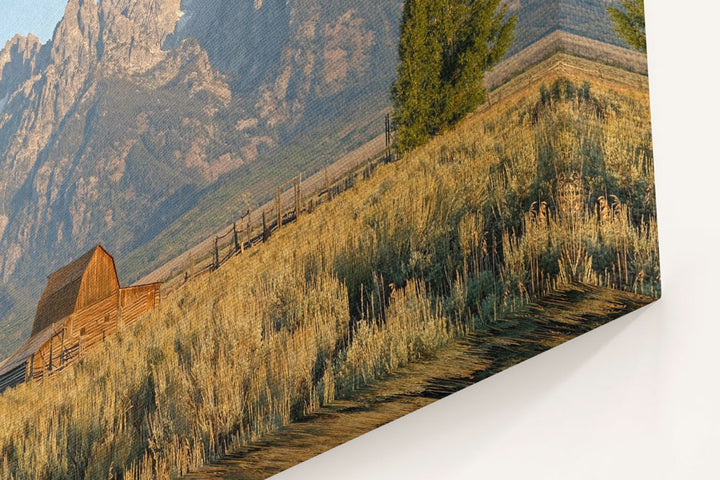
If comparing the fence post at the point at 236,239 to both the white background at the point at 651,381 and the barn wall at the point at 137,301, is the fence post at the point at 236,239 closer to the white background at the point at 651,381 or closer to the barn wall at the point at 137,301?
the barn wall at the point at 137,301

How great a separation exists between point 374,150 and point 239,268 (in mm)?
1346

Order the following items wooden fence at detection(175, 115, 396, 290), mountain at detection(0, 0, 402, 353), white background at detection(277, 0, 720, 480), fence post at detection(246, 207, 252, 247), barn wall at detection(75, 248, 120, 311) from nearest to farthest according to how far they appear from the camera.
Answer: white background at detection(277, 0, 720, 480)
wooden fence at detection(175, 115, 396, 290)
mountain at detection(0, 0, 402, 353)
fence post at detection(246, 207, 252, 247)
barn wall at detection(75, 248, 120, 311)

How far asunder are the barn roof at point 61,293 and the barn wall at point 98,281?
3cm

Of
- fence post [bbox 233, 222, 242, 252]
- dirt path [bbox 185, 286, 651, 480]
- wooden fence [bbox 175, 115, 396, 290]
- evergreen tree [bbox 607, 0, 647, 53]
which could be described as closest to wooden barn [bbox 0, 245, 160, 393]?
wooden fence [bbox 175, 115, 396, 290]

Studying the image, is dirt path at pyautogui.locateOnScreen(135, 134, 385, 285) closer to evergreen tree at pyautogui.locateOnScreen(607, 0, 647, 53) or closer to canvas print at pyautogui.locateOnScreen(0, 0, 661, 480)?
canvas print at pyautogui.locateOnScreen(0, 0, 661, 480)

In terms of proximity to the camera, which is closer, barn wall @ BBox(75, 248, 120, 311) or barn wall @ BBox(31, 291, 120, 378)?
barn wall @ BBox(31, 291, 120, 378)

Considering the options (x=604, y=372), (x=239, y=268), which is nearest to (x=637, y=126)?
(x=604, y=372)

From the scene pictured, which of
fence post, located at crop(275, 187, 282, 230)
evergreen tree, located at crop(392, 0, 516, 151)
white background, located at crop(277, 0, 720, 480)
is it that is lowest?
white background, located at crop(277, 0, 720, 480)

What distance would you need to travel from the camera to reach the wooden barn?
357 inches

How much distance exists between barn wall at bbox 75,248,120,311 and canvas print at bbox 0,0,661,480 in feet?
0.08

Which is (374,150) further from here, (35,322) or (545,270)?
(35,322)

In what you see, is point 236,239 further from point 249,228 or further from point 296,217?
point 296,217

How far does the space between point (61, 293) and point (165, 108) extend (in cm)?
176

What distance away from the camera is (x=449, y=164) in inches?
284
